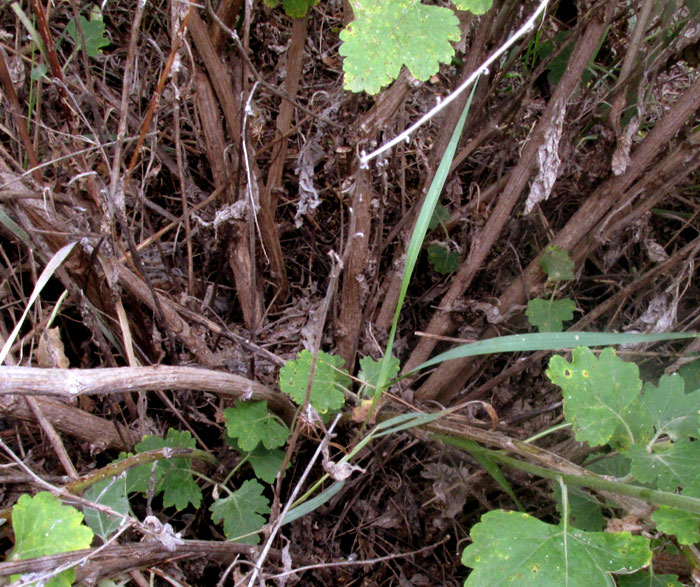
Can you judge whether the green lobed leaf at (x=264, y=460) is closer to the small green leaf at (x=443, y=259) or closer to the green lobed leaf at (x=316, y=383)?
the green lobed leaf at (x=316, y=383)

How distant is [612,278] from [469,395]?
27.0 inches

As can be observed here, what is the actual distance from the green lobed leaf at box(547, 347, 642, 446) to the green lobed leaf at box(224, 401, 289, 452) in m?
0.73

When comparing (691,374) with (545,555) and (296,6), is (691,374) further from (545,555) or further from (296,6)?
(296,6)

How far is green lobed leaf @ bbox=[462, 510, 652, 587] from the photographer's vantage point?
1.10 meters

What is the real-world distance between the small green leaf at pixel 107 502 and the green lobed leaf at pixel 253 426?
0.29 m

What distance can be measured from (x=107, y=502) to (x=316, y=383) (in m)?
0.55

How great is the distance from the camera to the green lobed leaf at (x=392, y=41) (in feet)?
3.72

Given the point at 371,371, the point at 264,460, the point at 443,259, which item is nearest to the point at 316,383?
the point at 371,371

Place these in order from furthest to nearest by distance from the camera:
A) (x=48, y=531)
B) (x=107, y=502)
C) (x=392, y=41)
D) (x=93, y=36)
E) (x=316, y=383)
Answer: (x=93, y=36), (x=316, y=383), (x=107, y=502), (x=392, y=41), (x=48, y=531)

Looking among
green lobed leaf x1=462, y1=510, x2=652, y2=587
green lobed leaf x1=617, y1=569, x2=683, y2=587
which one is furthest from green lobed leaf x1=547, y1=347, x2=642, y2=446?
green lobed leaf x1=617, y1=569, x2=683, y2=587

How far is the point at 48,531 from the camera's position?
104cm

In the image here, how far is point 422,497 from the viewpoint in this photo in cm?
179

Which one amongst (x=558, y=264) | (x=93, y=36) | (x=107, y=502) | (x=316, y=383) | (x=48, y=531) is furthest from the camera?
(x=93, y=36)

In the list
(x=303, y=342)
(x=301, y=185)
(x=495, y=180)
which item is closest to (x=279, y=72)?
(x=301, y=185)
